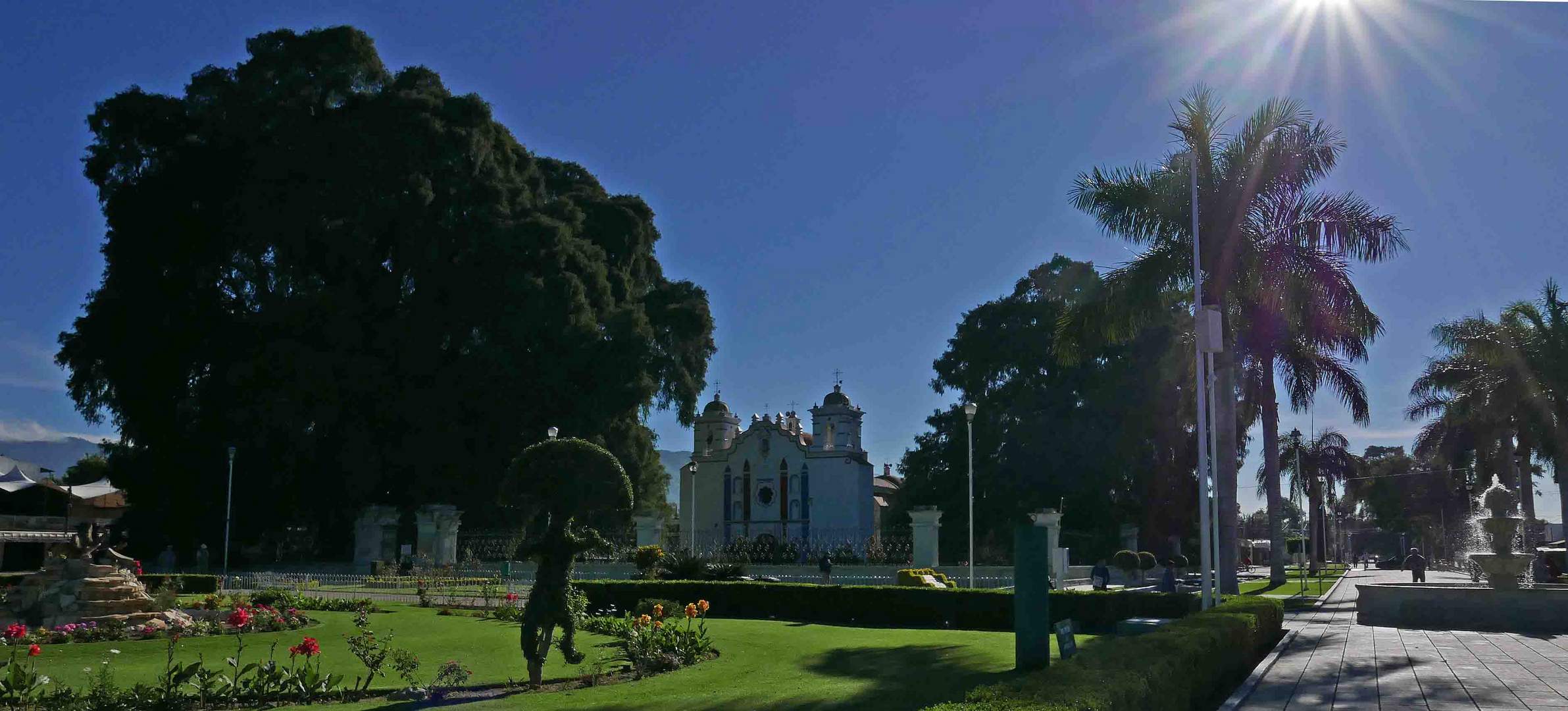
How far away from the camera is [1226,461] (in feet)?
74.4

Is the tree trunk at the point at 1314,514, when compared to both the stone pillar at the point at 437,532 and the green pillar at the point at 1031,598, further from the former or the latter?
the green pillar at the point at 1031,598

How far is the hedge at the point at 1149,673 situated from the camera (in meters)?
7.05

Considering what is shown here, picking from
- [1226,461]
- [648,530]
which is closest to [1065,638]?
[1226,461]

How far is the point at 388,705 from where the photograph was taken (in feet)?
36.2

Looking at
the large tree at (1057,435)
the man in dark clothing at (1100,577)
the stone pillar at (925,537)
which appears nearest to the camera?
the man in dark clothing at (1100,577)

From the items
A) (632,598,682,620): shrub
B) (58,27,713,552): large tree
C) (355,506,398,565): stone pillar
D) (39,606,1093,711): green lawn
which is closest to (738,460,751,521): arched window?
(58,27,713,552): large tree

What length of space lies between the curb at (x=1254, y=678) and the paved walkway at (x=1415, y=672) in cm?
7

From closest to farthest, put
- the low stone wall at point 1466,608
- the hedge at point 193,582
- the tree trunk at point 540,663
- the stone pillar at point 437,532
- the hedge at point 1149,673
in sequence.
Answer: the hedge at point 1149,673
the tree trunk at point 540,663
the low stone wall at point 1466,608
the hedge at point 193,582
the stone pillar at point 437,532

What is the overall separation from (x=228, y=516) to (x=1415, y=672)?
35.1 m

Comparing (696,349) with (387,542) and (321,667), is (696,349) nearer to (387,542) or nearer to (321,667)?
(387,542)

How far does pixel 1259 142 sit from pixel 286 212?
30560 mm

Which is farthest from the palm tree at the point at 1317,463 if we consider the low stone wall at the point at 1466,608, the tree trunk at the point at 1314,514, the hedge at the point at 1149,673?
the hedge at the point at 1149,673

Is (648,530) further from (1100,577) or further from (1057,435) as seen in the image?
(1057,435)

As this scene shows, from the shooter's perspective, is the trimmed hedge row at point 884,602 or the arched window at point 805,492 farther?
the arched window at point 805,492
